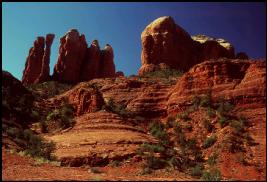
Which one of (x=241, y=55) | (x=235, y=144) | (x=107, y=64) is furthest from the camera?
(x=241, y=55)

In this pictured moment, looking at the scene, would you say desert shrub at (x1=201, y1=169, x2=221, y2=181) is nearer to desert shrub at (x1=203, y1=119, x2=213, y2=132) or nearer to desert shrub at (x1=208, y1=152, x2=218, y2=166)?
desert shrub at (x1=208, y1=152, x2=218, y2=166)

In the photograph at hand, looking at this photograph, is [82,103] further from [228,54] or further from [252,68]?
[228,54]

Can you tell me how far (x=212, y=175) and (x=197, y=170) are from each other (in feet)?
5.86

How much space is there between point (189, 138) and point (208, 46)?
151 feet

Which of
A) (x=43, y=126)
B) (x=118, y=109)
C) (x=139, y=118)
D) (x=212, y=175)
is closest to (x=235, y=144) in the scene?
(x=212, y=175)

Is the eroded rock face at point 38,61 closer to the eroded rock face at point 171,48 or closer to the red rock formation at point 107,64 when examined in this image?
the red rock formation at point 107,64

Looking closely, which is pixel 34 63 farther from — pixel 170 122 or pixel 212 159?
pixel 212 159

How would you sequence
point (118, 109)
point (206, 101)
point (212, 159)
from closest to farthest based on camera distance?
1. point (212, 159)
2. point (206, 101)
3. point (118, 109)

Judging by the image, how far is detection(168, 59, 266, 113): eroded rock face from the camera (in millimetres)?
37781

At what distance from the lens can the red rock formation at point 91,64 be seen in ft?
255

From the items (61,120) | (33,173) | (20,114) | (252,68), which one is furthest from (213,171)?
(20,114)

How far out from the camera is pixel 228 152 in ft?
103

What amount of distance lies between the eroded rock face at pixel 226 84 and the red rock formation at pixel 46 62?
3500cm

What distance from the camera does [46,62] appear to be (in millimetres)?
78062
